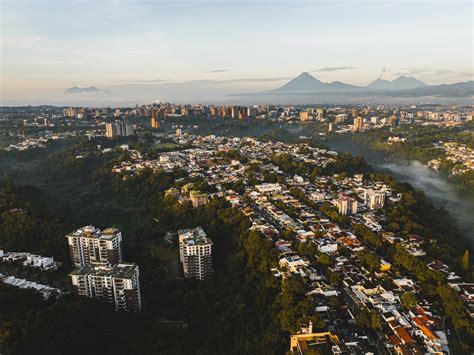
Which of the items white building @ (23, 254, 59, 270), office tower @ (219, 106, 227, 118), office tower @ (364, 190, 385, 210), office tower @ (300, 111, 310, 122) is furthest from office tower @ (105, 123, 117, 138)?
office tower @ (300, 111, 310, 122)

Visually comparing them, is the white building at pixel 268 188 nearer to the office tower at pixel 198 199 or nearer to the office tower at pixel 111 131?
the office tower at pixel 198 199

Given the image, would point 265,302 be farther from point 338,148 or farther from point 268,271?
point 338,148

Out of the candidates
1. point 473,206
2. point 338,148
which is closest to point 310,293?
point 473,206

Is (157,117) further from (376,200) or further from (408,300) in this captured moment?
(408,300)

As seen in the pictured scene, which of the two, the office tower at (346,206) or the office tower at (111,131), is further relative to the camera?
the office tower at (111,131)

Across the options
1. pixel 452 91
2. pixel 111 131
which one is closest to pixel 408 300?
pixel 111 131

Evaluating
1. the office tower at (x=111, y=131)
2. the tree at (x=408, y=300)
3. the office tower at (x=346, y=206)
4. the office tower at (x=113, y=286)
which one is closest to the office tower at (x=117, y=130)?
the office tower at (x=111, y=131)

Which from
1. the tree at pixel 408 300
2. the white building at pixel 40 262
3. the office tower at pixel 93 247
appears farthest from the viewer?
the office tower at pixel 93 247
